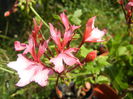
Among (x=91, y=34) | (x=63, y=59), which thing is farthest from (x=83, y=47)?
(x=63, y=59)

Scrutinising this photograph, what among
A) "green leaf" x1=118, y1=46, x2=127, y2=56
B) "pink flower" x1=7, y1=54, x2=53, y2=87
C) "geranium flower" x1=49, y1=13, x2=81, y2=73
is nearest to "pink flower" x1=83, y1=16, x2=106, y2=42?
"geranium flower" x1=49, y1=13, x2=81, y2=73

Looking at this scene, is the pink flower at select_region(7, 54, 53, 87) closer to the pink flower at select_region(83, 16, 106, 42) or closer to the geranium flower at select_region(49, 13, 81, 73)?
the geranium flower at select_region(49, 13, 81, 73)

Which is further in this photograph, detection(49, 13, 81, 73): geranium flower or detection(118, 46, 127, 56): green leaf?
detection(118, 46, 127, 56): green leaf

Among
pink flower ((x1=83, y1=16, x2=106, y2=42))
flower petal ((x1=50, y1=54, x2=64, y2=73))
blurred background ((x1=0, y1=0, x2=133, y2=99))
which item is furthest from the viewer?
blurred background ((x1=0, y1=0, x2=133, y2=99))

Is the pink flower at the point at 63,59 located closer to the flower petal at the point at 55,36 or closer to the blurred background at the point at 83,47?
the flower petal at the point at 55,36

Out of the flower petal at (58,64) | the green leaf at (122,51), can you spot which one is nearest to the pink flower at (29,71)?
the flower petal at (58,64)

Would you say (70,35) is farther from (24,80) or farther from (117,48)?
(117,48)

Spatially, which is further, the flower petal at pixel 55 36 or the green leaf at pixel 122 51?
the green leaf at pixel 122 51

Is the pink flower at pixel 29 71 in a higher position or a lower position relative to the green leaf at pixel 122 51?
higher

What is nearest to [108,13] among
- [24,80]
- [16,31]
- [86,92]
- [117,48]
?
[16,31]

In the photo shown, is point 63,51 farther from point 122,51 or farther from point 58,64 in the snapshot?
point 122,51
